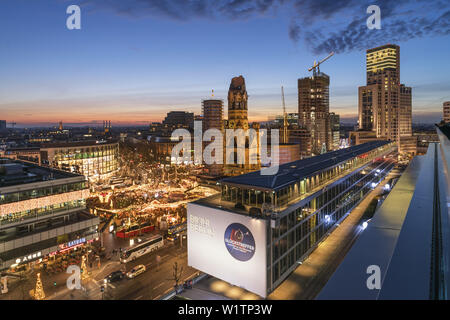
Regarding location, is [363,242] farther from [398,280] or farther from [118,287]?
[118,287]

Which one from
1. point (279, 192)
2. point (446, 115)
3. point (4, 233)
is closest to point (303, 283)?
point (279, 192)

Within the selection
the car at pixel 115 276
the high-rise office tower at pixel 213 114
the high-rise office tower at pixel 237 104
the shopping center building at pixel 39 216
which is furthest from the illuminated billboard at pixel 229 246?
the high-rise office tower at pixel 213 114

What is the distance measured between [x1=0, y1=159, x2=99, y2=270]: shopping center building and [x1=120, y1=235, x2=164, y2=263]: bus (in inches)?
152

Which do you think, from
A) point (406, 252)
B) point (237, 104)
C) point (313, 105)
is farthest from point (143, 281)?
point (313, 105)

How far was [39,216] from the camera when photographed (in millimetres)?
23234

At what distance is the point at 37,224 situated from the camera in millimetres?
23297

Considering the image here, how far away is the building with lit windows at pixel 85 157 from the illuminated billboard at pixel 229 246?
47.0 metres

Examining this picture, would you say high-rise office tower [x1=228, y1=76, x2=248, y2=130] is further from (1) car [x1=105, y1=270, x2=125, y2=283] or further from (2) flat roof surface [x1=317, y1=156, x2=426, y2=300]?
(2) flat roof surface [x1=317, y1=156, x2=426, y2=300]

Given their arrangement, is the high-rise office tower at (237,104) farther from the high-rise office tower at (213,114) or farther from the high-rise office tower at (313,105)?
the high-rise office tower at (313,105)

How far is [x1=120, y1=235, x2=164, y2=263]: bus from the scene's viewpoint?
24.2 m

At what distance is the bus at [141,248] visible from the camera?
24.2 m

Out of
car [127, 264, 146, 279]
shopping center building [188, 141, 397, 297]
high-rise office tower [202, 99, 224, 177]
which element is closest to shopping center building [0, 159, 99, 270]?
car [127, 264, 146, 279]

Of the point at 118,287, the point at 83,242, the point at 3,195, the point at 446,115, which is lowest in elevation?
the point at 118,287
